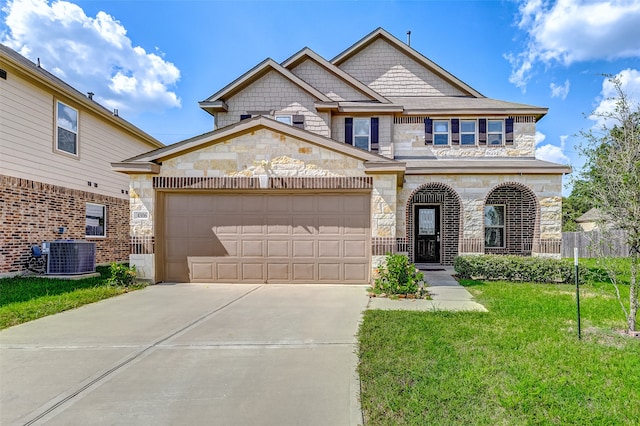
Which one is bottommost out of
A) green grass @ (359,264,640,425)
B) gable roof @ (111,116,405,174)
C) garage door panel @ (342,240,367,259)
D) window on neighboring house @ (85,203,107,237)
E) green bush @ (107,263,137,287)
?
green grass @ (359,264,640,425)

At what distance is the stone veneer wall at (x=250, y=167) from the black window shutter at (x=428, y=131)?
20.5 feet

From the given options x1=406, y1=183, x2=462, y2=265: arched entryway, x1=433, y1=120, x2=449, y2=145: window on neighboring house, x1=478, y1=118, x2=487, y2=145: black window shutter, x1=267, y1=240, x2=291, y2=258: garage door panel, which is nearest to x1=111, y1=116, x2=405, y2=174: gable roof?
x1=267, y1=240, x2=291, y2=258: garage door panel

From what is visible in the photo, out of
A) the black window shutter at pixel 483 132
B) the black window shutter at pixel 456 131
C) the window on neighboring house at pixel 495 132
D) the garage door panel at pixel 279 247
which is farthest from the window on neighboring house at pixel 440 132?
the garage door panel at pixel 279 247

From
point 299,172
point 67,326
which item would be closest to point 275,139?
point 299,172

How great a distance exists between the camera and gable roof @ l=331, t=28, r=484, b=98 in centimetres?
1623

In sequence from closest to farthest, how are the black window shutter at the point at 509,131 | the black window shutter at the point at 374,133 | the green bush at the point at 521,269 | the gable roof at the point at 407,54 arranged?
the green bush at the point at 521,269 < the black window shutter at the point at 374,133 < the black window shutter at the point at 509,131 < the gable roof at the point at 407,54

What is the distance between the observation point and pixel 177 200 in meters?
9.93

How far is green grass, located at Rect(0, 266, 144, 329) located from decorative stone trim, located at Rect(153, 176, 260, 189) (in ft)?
9.13

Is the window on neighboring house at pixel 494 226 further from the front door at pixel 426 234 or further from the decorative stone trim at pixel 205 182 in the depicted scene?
the decorative stone trim at pixel 205 182

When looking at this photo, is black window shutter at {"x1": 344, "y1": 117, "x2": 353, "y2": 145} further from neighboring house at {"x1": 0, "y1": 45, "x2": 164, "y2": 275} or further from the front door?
neighboring house at {"x1": 0, "y1": 45, "x2": 164, "y2": 275}

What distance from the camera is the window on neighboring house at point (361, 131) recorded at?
14.3 metres

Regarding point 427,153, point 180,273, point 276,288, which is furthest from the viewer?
point 427,153

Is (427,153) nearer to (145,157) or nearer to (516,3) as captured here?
(516,3)

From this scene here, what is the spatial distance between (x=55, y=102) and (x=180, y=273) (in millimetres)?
7323
